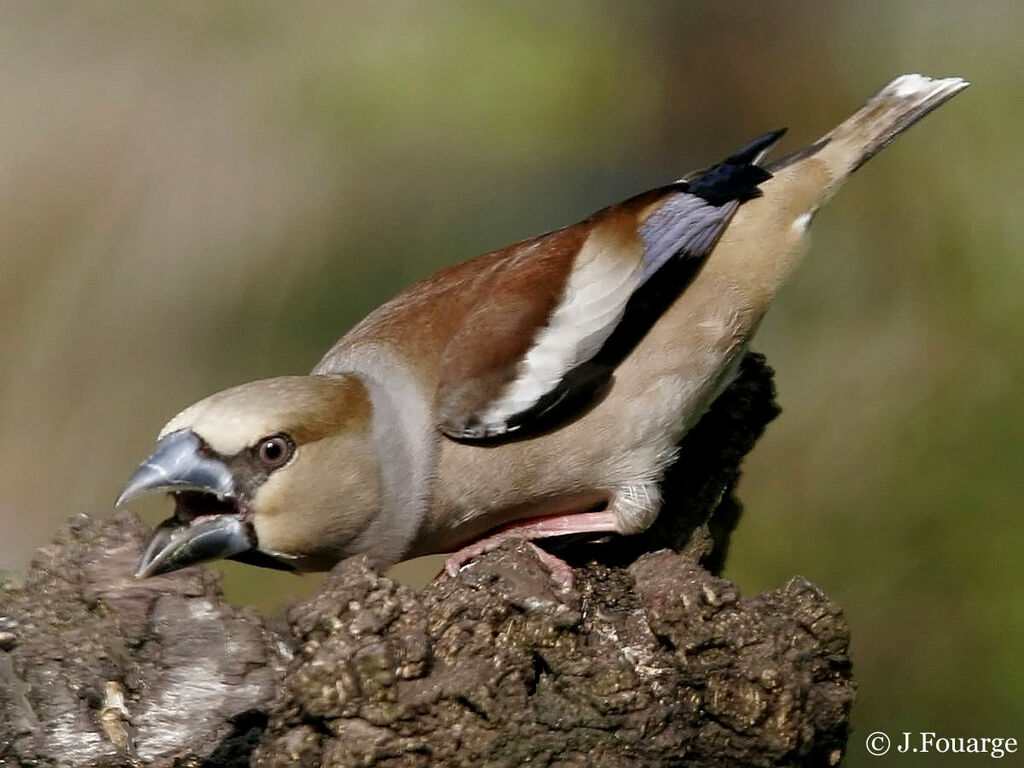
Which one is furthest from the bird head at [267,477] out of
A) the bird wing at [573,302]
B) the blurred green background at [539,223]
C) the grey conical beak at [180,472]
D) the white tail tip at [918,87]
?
the white tail tip at [918,87]

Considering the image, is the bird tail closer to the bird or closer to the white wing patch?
the bird

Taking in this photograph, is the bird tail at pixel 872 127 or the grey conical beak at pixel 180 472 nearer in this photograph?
the grey conical beak at pixel 180 472

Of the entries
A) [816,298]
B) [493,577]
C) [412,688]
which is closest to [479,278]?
[493,577]

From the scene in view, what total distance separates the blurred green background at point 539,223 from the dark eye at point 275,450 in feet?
3.58

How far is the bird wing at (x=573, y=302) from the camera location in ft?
6.40

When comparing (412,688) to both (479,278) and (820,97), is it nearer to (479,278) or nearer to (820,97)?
(479,278)

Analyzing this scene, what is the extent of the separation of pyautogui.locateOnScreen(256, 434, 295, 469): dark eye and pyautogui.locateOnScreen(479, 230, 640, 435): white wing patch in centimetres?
35

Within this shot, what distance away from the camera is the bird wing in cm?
195

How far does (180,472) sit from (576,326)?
0.73 meters

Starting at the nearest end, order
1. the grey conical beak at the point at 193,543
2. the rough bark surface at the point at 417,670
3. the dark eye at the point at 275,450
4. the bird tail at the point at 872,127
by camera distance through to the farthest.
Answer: the rough bark surface at the point at 417,670
the grey conical beak at the point at 193,543
the dark eye at the point at 275,450
the bird tail at the point at 872,127

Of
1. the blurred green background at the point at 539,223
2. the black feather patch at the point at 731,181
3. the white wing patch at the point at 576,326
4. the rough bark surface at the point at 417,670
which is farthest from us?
the blurred green background at the point at 539,223

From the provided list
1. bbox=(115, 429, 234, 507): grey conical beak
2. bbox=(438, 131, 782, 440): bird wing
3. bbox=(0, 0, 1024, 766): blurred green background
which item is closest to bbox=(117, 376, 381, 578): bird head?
bbox=(115, 429, 234, 507): grey conical beak

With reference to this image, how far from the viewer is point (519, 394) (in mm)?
1954

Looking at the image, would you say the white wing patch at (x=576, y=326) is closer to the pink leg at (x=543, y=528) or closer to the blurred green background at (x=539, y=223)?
the pink leg at (x=543, y=528)
